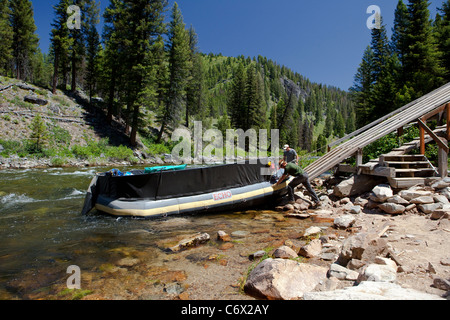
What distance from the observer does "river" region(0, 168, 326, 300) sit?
3.95 metres

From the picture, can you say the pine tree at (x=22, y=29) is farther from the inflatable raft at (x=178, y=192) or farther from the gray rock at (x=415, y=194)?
the gray rock at (x=415, y=194)

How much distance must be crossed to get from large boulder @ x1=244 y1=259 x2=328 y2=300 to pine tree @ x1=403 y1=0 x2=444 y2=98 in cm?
2908

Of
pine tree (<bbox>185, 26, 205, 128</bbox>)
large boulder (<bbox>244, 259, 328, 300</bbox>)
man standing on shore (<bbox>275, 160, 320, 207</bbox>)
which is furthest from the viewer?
pine tree (<bbox>185, 26, 205, 128</bbox>)

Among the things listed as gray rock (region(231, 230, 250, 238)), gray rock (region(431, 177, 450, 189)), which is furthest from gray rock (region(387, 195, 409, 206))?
gray rock (region(231, 230, 250, 238))

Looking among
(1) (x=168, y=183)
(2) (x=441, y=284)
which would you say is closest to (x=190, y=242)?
(1) (x=168, y=183)

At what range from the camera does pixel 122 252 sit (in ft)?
18.4

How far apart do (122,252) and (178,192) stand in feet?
11.2

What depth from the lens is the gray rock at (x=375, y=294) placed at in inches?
104

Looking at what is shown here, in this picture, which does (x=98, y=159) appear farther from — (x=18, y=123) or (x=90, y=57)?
(x=90, y=57)

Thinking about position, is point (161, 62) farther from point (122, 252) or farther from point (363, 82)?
point (363, 82)

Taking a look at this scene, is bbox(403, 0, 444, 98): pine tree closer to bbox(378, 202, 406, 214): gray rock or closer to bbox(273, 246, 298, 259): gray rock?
bbox(378, 202, 406, 214): gray rock

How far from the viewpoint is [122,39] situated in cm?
2905

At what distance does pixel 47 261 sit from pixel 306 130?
10305 cm
